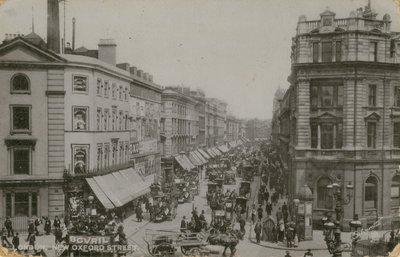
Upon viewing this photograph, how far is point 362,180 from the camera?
2741 cm

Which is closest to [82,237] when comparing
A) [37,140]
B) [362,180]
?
[37,140]

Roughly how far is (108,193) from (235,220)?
25.2 ft

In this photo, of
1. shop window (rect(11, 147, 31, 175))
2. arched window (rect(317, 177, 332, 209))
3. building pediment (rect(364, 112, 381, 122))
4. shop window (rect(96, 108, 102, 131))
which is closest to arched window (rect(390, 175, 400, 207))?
arched window (rect(317, 177, 332, 209))

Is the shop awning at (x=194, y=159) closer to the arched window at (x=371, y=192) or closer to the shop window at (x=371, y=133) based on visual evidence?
Answer: the arched window at (x=371, y=192)

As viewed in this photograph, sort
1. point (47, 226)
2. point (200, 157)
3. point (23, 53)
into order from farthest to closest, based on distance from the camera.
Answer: point (200, 157) → point (47, 226) → point (23, 53)

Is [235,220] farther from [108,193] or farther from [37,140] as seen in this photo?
[37,140]

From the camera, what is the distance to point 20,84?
23031mm

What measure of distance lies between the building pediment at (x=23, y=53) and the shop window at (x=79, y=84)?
4.71 feet

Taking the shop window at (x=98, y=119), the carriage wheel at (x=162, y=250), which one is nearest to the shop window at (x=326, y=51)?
the shop window at (x=98, y=119)

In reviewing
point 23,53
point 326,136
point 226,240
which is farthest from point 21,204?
point 326,136

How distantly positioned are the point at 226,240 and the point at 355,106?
1109 centimetres

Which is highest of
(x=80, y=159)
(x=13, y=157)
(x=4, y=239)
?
(x=13, y=157)

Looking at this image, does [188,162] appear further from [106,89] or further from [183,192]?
[106,89]

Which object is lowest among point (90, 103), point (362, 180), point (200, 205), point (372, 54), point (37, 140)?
point (200, 205)
